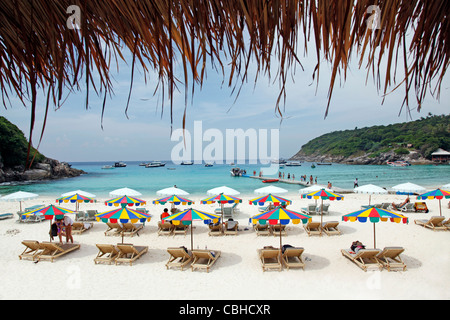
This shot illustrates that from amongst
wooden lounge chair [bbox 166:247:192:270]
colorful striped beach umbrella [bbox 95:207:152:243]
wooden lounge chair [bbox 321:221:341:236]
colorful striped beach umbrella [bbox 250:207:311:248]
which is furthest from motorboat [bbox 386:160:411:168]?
colorful striped beach umbrella [bbox 95:207:152:243]

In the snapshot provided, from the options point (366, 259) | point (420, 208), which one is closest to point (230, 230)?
point (366, 259)

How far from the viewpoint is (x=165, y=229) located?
36.0ft

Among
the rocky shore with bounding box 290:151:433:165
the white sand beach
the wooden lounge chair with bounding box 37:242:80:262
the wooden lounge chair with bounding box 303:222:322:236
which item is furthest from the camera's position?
the rocky shore with bounding box 290:151:433:165

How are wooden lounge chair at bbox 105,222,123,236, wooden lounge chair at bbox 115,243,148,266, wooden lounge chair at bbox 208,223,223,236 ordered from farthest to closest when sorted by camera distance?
wooden lounge chair at bbox 105,222,123,236
wooden lounge chair at bbox 208,223,223,236
wooden lounge chair at bbox 115,243,148,266

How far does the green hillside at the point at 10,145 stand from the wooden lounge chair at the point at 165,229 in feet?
150

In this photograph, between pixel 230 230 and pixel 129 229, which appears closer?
pixel 230 230

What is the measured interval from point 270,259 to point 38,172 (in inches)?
2378

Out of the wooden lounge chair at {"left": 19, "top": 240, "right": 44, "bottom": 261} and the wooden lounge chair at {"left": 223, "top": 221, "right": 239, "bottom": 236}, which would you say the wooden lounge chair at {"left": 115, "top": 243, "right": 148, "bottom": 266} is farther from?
the wooden lounge chair at {"left": 223, "top": 221, "right": 239, "bottom": 236}

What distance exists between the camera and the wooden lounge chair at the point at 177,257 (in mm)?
6930

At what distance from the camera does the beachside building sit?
78438 millimetres

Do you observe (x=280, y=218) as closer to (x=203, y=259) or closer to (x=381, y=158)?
(x=203, y=259)

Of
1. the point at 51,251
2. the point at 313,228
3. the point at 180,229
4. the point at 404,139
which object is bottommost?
the point at 180,229

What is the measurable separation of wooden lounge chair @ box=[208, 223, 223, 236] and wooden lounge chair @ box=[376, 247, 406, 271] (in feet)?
18.5
